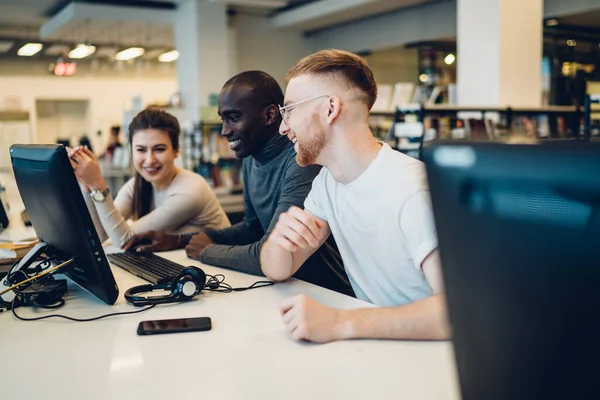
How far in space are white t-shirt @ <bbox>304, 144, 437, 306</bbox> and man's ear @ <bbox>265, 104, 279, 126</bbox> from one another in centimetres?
63

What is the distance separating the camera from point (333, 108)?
1510 mm

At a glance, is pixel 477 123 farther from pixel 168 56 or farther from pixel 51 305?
pixel 168 56

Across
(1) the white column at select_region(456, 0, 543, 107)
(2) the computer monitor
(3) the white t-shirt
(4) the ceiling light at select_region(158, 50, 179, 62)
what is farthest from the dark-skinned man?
(4) the ceiling light at select_region(158, 50, 179, 62)

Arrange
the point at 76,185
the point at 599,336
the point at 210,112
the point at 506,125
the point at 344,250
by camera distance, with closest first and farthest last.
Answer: the point at 599,336 → the point at 76,185 → the point at 344,250 → the point at 506,125 → the point at 210,112

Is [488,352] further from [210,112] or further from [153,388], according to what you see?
[210,112]

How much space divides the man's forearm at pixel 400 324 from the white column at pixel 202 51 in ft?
22.7

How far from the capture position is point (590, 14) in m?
7.42

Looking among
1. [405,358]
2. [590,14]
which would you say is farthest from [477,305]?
[590,14]

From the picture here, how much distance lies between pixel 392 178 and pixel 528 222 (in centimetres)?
99

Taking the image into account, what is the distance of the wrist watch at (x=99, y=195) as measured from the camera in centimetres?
224

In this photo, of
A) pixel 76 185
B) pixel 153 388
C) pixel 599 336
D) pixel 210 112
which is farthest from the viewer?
pixel 210 112

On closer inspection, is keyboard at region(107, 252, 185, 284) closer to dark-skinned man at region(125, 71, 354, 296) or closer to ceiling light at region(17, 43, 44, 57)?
dark-skinned man at region(125, 71, 354, 296)

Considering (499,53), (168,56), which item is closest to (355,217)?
(499,53)

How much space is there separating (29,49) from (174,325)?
11.5 metres
